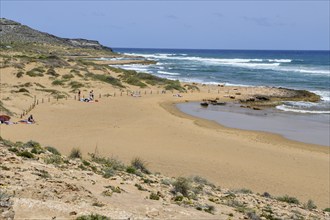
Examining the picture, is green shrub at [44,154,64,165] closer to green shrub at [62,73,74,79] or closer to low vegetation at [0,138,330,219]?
low vegetation at [0,138,330,219]

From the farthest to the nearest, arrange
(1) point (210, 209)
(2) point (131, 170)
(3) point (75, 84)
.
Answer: (3) point (75, 84)
(2) point (131, 170)
(1) point (210, 209)

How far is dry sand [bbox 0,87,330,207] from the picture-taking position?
15.5 meters

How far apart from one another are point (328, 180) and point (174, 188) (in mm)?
7469

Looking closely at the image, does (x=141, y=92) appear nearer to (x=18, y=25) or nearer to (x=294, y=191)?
(x=294, y=191)

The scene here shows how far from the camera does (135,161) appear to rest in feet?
46.4

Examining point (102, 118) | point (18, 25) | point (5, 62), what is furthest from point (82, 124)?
point (18, 25)

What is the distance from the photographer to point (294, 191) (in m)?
14.5

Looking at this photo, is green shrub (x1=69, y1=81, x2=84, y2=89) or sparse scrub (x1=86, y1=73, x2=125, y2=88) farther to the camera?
sparse scrub (x1=86, y1=73, x2=125, y2=88)

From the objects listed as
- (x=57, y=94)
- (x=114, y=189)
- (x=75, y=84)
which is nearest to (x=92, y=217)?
(x=114, y=189)

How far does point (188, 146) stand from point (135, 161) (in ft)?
20.8

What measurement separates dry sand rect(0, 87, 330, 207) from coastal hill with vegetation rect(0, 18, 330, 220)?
2.0 inches

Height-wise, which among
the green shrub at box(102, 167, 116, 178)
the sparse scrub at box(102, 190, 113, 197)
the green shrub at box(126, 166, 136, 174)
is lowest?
the green shrub at box(126, 166, 136, 174)

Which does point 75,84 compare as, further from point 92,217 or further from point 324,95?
point 92,217

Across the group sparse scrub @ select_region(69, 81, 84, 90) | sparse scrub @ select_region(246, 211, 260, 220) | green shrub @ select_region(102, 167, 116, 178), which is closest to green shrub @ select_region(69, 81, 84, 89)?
sparse scrub @ select_region(69, 81, 84, 90)
